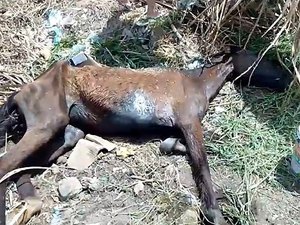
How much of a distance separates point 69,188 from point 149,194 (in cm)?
39

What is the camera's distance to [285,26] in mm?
3467

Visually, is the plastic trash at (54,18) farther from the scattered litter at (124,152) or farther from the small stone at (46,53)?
the scattered litter at (124,152)

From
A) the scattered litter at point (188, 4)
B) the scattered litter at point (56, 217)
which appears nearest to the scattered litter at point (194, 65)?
the scattered litter at point (188, 4)

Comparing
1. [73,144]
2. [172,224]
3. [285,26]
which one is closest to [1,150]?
[73,144]

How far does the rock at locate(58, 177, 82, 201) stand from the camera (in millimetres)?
3188

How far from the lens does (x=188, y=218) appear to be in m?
3.01

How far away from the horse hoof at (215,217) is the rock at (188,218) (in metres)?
0.06

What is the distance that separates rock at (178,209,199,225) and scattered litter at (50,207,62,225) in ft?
1.84

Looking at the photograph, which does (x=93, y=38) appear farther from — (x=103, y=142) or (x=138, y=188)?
(x=138, y=188)

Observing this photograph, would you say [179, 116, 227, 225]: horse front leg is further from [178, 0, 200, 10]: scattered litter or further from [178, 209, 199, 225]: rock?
[178, 0, 200, 10]: scattered litter

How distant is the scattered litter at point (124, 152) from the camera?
11.2 feet

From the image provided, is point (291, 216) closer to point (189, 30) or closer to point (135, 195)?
point (135, 195)

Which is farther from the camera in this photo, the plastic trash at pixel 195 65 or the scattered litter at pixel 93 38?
the scattered litter at pixel 93 38

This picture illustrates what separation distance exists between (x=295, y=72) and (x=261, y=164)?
0.55 meters
